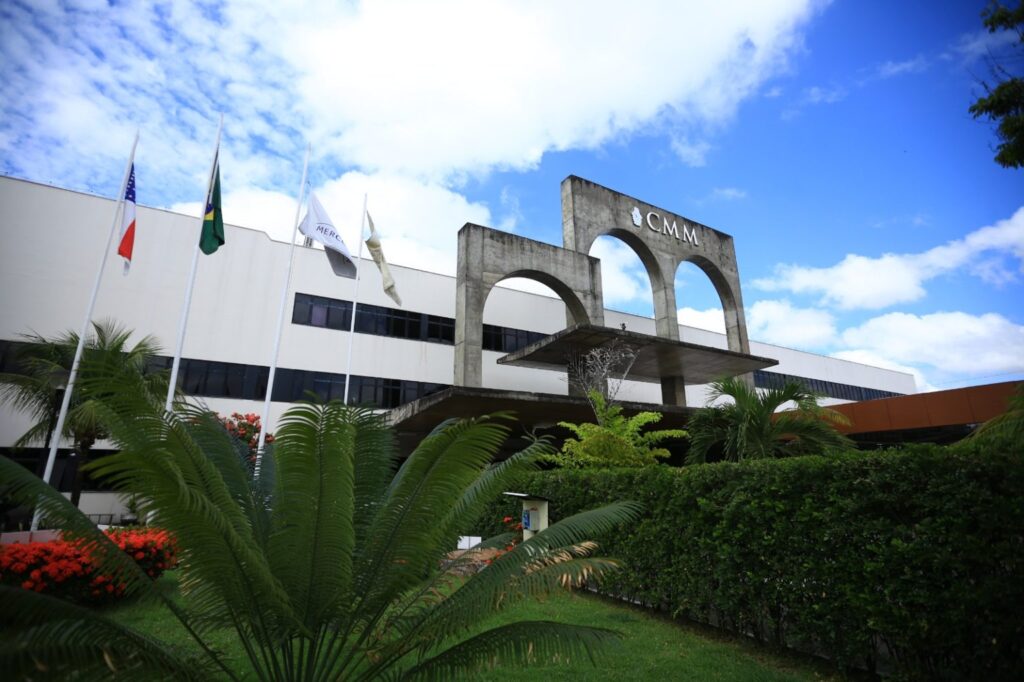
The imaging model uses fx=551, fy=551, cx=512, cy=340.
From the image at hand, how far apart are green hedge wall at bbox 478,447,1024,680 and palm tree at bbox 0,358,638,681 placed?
2.39m

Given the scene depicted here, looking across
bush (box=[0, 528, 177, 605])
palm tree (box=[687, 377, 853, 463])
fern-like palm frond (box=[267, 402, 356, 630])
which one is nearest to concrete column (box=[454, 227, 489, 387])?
palm tree (box=[687, 377, 853, 463])

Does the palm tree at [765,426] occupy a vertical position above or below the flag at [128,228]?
below

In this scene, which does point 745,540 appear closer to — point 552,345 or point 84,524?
point 84,524

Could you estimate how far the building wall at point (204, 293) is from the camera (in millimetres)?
20109

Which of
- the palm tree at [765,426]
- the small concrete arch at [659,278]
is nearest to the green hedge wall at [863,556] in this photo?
the palm tree at [765,426]

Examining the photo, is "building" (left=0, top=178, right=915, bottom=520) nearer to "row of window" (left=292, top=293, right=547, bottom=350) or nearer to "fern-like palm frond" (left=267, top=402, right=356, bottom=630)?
"row of window" (left=292, top=293, right=547, bottom=350)

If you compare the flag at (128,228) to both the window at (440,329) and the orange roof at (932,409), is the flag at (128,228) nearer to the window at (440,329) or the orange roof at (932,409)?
the window at (440,329)

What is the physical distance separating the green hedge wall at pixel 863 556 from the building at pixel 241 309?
1657cm

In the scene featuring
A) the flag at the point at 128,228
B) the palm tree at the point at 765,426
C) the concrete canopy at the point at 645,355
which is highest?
the flag at the point at 128,228

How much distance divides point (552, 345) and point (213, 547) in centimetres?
1650

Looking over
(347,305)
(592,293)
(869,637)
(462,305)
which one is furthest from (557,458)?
(347,305)

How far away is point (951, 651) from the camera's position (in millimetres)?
4207

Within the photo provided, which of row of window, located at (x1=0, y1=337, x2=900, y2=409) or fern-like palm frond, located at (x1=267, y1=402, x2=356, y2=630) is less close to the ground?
row of window, located at (x1=0, y1=337, x2=900, y2=409)

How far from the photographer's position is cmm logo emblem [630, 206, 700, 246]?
85.0ft
